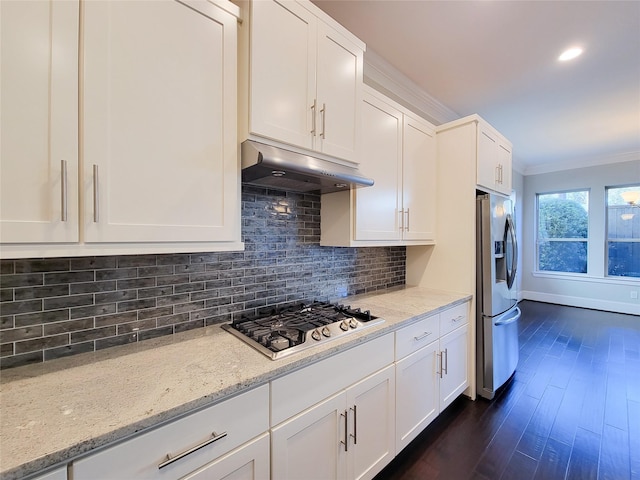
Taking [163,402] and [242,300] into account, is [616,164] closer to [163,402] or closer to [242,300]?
[242,300]

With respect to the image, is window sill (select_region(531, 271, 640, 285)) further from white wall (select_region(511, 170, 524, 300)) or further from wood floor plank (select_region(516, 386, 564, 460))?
wood floor plank (select_region(516, 386, 564, 460))

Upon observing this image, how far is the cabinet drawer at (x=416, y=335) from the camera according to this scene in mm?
1625

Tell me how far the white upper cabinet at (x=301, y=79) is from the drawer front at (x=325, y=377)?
40.0 inches

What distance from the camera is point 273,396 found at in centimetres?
104

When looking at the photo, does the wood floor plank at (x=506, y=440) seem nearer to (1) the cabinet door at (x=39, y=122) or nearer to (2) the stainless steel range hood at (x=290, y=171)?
(2) the stainless steel range hood at (x=290, y=171)

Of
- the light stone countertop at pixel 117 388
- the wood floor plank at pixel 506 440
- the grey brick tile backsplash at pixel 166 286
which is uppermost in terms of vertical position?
the grey brick tile backsplash at pixel 166 286

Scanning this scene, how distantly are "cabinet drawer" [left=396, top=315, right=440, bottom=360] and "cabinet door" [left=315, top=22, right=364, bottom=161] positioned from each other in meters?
1.07

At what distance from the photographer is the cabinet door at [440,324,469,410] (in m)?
2.02

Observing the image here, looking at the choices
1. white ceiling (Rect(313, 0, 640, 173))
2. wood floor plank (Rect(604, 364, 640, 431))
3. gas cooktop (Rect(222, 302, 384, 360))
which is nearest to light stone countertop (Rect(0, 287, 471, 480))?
gas cooktop (Rect(222, 302, 384, 360))

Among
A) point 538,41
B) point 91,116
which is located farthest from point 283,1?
point 538,41

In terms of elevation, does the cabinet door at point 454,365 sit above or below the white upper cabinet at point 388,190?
below

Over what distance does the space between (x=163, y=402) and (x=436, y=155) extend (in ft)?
8.57

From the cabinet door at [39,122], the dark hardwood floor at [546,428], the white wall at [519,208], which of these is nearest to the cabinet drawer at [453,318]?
the dark hardwood floor at [546,428]

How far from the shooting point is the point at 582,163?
527cm
